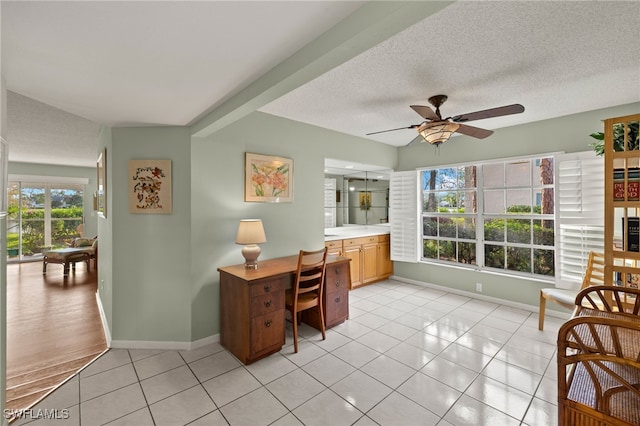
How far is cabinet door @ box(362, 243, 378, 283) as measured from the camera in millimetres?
4746

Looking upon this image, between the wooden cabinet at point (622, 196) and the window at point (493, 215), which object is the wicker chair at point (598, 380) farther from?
the window at point (493, 215)

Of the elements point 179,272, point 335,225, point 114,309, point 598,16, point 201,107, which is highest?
point 598,16

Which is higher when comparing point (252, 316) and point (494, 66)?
point (494, 66)

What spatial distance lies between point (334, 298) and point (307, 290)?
56 centimetres

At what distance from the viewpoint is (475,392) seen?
2.11 meters

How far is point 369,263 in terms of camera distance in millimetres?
4844

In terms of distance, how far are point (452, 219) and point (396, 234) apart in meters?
0.94

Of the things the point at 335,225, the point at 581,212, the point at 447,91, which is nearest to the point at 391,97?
the point at 447,91

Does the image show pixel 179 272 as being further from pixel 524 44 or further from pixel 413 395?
pixel 524 44

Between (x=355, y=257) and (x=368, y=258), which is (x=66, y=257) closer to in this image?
(x=355, y=257)

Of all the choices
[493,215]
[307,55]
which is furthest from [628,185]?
[307,55]

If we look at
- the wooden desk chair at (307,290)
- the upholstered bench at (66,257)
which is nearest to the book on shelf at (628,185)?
the wooden desk chair at (307,290)

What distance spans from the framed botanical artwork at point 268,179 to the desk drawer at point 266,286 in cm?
100

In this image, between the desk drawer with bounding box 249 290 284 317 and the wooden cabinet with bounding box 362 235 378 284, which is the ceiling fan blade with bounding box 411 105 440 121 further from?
the wooden cabinet with bounding box 362 235 378 284
